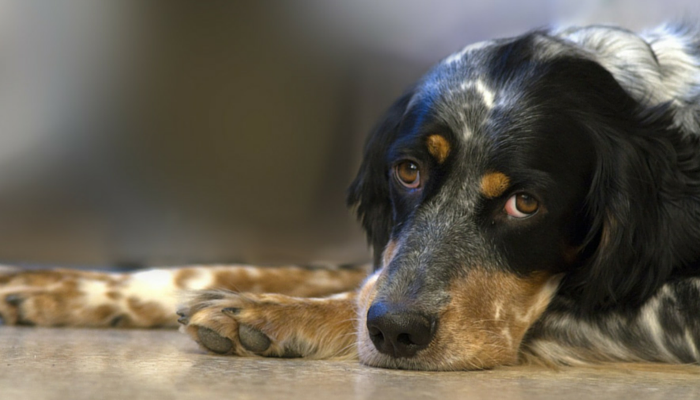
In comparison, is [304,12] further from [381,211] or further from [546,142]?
[546,142]

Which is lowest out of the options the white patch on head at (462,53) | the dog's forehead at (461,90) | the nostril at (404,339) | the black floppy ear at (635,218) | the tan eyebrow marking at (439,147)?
the nostril at (404,339)

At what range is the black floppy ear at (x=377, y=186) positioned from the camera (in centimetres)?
298

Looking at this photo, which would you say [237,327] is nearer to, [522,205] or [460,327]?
[460,327]

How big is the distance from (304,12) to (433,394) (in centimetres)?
343

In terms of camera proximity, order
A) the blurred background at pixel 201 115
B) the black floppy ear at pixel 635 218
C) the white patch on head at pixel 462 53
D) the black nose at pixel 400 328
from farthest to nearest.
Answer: the blurred background at pixel 201 115, the white patch on head at pixel 462 53, the black floppy ear at pixel 635 218, the black nose at pixel 400 328

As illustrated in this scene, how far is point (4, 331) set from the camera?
8.85 feet

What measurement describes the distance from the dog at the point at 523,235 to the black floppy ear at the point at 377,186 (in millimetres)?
158

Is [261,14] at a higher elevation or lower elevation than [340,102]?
higher

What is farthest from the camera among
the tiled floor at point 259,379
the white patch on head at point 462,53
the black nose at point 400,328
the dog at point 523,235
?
the white patch on head at point 462,53

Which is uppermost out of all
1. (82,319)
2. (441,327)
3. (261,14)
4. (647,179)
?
(261,14)

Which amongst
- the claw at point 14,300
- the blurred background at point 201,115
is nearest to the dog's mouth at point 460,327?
the claw at point 14,300

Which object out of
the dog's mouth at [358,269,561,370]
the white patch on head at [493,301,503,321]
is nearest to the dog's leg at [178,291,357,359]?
the dog's mouth at [358,269,561,370]

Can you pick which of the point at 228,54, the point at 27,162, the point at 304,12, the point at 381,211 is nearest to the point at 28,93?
the point at 27,162

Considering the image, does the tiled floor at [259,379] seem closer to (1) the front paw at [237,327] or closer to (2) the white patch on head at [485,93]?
(1) the front paw at [237,327]
